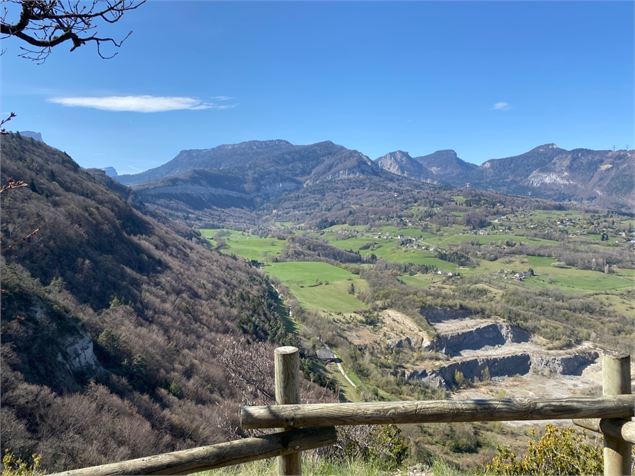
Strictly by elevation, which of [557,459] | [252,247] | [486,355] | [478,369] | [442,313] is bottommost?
[478,369]

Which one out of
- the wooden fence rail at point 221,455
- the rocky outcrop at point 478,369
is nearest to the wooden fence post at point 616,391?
the wooden fence rail at point 221,455

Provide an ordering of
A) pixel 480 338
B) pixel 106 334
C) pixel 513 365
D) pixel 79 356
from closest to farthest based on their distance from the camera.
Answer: pixel 79 356 < pixel 106 334 < pixel 513 365 < pixel 480 338

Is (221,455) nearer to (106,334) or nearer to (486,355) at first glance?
(106,334)

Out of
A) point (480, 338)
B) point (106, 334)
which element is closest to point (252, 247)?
point (480, 338)

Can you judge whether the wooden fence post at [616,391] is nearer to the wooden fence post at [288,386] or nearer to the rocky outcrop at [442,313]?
the wooden fence post at [288,386]

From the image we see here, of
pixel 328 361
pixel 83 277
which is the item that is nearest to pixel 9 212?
pixel 83 277

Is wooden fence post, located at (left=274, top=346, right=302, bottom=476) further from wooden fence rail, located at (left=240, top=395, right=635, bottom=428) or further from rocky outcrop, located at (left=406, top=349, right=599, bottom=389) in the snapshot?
rocky outcrop, located at (left=406, top=349, right=599, bottom=389)
